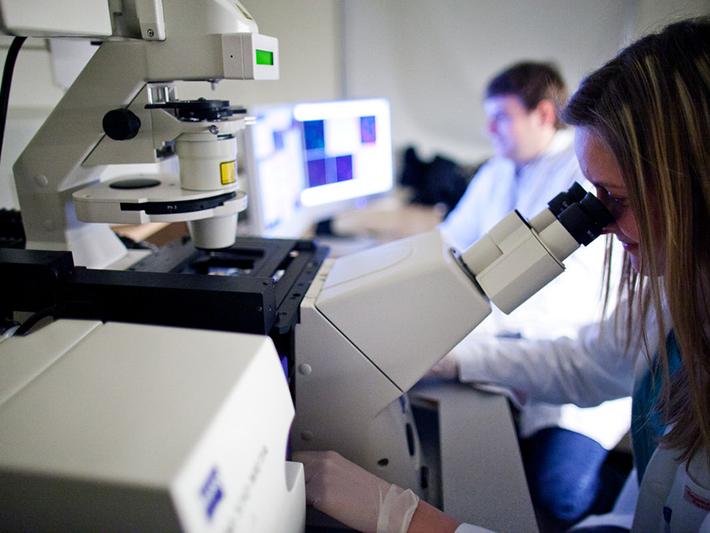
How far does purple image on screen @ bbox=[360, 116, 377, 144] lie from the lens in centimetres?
191

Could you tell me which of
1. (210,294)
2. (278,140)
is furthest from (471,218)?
(210,294)

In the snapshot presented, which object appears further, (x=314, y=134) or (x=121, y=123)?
(x=314, y=134)

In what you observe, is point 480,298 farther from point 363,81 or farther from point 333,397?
point 363,81

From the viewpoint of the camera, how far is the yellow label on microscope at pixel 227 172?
71cm

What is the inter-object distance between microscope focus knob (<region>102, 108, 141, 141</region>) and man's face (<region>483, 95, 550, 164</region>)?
1.55 m

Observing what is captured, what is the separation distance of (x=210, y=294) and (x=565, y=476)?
1001 millimetres

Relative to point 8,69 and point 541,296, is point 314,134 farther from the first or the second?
point 8,69

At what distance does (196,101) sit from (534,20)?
2.72 metres

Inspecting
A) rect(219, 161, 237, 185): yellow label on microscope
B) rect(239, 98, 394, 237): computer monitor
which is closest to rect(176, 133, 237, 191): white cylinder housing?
rect(219, 161, 237, 185): yellow label on microscope

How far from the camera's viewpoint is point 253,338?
0.49m

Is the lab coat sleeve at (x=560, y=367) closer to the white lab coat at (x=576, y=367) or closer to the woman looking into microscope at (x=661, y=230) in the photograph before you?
the white lab coat at (x=576, y=367)

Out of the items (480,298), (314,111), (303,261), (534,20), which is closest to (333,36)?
(534,20)

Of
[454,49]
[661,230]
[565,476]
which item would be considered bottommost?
[565,476]

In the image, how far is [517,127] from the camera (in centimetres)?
188
